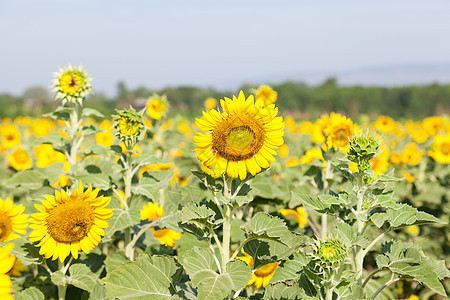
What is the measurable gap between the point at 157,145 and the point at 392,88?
154ft

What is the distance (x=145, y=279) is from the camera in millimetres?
2062

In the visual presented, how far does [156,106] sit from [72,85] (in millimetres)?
2011

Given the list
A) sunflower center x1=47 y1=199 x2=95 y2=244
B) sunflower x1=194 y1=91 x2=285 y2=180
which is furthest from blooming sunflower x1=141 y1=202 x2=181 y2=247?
sunflower x1=194 y1=91 x2=285 y2=180

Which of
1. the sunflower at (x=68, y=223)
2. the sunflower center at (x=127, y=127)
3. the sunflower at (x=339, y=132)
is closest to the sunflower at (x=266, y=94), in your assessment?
the sunflower at (x=339, y=132)

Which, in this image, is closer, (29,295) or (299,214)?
(29,295)

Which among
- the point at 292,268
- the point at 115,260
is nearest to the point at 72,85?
the point at 115,260

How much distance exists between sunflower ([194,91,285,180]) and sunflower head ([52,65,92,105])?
138 cm

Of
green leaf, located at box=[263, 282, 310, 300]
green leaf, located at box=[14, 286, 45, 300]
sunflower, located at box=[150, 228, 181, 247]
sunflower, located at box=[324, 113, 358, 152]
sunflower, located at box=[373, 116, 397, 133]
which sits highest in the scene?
sunflower, located at box=[324, 113, 358, 152]

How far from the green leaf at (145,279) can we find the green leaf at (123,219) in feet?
0.80

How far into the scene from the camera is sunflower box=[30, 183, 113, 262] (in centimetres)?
206

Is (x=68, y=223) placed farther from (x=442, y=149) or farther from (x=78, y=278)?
(x=442, y=149)

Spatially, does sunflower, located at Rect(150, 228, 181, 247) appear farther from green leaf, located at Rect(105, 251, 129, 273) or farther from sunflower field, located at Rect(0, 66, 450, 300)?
green leaf, located at Rect(105, 251, 129, 273)

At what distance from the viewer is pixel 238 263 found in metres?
1.82

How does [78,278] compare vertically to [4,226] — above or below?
below
